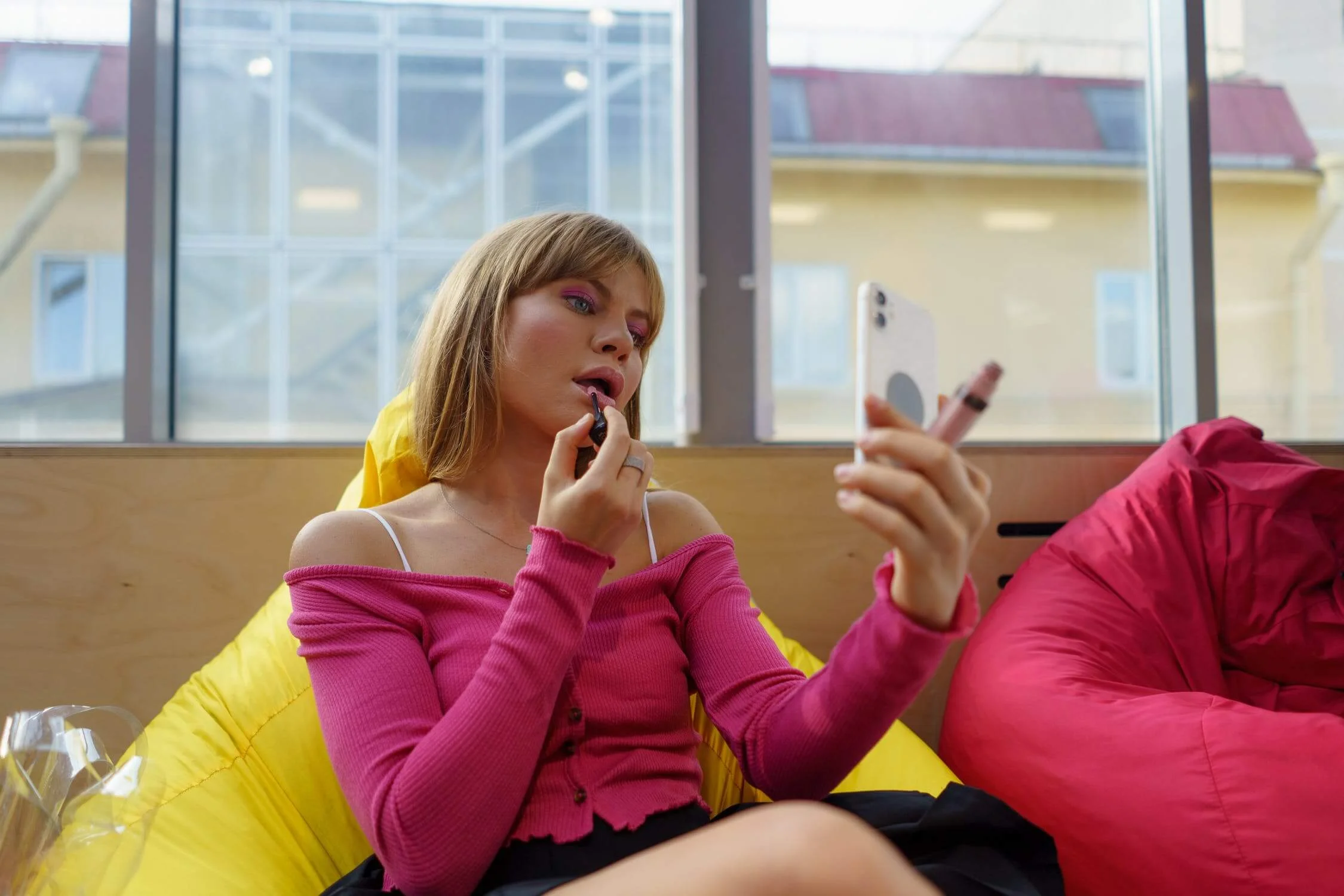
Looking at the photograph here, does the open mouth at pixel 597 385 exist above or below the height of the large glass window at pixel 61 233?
below

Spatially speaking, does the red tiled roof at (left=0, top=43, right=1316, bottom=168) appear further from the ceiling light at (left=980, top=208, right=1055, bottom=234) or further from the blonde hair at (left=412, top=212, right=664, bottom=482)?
the blonde hair at (left=412, top=212, right=664, bottom=482)

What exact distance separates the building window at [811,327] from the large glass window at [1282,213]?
2.99ft

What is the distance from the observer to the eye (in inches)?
42.4

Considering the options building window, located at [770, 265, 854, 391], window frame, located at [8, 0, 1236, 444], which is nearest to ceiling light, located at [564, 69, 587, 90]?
window frame, located at [8, 0, 1236, 444]

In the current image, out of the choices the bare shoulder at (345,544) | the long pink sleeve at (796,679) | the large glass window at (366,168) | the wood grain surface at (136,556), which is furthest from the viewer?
the large glass window at (366,168)

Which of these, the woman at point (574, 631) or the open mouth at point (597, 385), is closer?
the woman at point (574, 631)

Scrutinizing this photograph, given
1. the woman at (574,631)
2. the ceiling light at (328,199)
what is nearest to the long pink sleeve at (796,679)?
the woman at (574,631)

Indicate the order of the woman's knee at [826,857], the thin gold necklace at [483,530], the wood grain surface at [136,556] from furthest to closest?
1. the wood grain surface at [136,556]
2. the thin gold necklace at [483,530]
3. the woman's knee at [826,857]

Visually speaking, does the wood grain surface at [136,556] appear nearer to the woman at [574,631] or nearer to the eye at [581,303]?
the woman at [574,631]

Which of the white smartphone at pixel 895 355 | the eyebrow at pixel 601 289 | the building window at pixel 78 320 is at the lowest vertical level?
the white smartphone at pixel 895 355

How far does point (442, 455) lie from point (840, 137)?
1281mm

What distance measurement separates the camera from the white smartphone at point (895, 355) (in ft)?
2.31

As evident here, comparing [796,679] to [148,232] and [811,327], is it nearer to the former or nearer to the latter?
[811,327]

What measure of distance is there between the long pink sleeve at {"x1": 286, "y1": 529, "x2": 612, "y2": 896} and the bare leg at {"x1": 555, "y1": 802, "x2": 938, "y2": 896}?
19 centimetres
